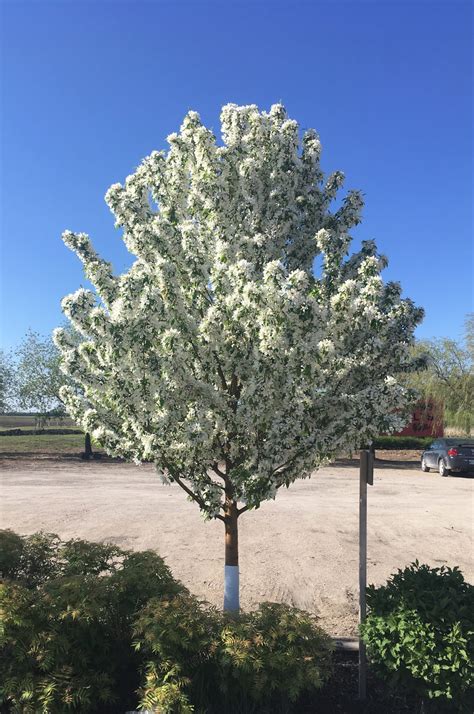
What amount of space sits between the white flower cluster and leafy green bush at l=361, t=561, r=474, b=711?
1498 millimetres

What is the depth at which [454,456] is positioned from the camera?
25188 mm

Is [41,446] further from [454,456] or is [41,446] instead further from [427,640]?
[427,640]

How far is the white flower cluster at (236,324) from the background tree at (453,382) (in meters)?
28.3

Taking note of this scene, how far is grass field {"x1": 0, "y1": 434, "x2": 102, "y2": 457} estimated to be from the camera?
3312 centimetres

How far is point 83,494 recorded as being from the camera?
18141 millimetres

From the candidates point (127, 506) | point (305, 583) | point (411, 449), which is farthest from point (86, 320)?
point (411, 449)

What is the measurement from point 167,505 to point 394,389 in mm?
11782

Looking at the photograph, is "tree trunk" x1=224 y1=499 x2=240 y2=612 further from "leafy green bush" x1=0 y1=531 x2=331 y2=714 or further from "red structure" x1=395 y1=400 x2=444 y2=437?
"red structure" x1=395 y1=400 x2=444 y2=437

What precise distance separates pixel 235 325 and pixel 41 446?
1301 inches

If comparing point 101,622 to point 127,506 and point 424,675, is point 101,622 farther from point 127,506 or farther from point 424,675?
point 127,506

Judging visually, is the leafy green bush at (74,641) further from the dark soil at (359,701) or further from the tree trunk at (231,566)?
the dark soil at (359,701)

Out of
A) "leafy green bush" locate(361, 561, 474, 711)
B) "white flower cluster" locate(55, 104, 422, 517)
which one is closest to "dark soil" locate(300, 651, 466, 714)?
"leafy green bush" locate(361, 561, 474, 711)

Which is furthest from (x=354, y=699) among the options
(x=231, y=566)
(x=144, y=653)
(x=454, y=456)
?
(x=454, y=456)

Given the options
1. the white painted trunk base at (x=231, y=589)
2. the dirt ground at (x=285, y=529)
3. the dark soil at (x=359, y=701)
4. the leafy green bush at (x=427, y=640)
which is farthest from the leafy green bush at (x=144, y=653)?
the dirt ground at (x=285, y=529)
